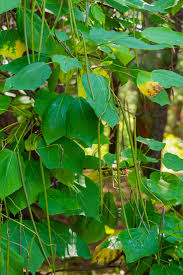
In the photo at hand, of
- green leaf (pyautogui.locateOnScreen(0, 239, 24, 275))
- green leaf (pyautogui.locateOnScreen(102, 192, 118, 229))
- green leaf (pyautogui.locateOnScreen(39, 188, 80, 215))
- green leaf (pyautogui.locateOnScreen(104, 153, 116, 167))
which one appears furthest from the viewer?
green leaf (pyautogui.locateOnScreen(102, 192, 118, 229))

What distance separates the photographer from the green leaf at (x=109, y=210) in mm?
1137

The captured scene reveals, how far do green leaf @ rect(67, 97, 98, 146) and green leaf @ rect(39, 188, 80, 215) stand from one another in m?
0.20

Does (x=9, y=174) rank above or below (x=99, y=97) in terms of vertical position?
below

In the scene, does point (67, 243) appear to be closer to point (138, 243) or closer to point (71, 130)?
point (138, 243)

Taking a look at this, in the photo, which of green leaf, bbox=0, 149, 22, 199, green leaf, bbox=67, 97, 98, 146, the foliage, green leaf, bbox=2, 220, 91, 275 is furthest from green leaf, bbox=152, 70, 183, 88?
green leaf, bbox=2, 220, 91, 275

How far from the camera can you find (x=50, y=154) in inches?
30.3

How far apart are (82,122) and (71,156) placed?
0.12m

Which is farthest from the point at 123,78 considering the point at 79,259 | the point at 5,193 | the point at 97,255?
the point at 79,259

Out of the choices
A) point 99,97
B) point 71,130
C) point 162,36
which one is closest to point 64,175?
point 71,130

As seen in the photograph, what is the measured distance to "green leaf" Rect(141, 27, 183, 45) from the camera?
0.64 meters

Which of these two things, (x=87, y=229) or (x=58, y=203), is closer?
(x=58, y=203)

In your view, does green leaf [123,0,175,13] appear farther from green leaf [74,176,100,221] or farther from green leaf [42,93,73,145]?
green leaf [74,176,100,221]

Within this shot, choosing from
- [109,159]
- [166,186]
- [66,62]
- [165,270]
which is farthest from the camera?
[109,159]

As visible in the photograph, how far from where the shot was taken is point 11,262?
694 millimetres
